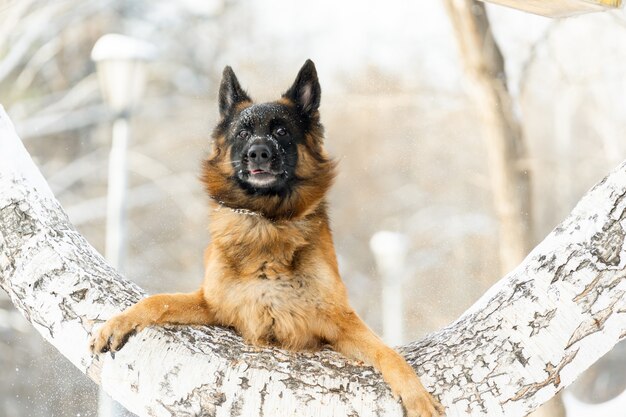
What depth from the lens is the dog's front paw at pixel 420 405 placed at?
268cm

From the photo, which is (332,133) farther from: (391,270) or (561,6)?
(561,6)

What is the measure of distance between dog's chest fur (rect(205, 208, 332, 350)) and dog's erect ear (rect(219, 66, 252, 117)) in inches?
25.6

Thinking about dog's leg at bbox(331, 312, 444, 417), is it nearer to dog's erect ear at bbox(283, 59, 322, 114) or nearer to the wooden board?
dog's erect ear at bbox(283, 59, 322, 114)

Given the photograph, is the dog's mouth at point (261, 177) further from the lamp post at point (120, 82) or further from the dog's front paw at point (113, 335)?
the lamp post at point (120, 82)

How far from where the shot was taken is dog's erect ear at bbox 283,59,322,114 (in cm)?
382

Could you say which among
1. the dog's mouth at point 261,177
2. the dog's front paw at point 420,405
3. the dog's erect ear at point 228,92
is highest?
the dog's erect ear at point 228,92

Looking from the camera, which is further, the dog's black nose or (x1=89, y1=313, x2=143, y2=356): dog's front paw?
the dog's black nose

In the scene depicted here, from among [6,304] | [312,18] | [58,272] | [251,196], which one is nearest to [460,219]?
[312,18]

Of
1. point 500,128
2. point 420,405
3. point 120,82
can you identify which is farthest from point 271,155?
point 500,128

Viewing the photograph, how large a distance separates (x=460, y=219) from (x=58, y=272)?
1172cm

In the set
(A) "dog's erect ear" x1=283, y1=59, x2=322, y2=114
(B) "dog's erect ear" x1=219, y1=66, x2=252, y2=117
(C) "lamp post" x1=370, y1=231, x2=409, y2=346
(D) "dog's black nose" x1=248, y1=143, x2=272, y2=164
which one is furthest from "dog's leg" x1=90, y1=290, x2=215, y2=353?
(C) "lamp post" x1=370, y1=231, x2=409, y2=346

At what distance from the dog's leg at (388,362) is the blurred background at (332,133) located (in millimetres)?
9407

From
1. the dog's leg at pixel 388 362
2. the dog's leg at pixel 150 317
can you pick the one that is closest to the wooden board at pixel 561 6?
the dog's leg at pixel 388 362

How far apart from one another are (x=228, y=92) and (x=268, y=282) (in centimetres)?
110
